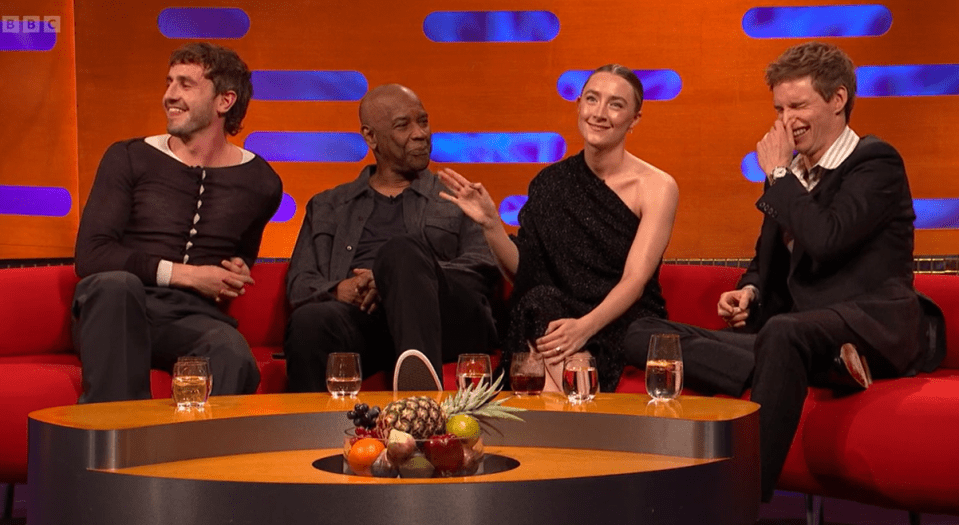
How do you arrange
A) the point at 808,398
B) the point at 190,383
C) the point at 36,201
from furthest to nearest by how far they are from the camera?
1. the point at 36,201
2. the point at 808,398
3. the point at 190,383

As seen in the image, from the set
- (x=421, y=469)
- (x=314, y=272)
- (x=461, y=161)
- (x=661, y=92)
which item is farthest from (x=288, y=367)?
(x=661, y=92)

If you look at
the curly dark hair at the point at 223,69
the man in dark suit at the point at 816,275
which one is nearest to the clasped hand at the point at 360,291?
the curly dark hair at the point at 223,69

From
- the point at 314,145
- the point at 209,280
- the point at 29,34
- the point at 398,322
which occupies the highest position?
the point at 29,34

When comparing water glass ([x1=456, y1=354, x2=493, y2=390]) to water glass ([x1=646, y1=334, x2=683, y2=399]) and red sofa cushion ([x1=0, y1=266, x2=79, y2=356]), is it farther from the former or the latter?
red sofa cushion ([x1=0, y1=266, x2=79, y2=356])

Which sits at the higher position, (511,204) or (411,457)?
(511,204)

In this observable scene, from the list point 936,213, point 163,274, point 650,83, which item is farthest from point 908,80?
point 163,274

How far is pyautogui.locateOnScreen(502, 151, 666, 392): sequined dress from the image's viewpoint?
3709 millimetres

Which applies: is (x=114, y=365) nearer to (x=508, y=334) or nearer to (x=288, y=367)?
(x=288, y=367)

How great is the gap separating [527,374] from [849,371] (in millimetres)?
931

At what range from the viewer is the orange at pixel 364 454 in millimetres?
2180

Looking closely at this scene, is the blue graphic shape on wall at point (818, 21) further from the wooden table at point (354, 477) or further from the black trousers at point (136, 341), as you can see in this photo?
the wooden table at point (354, 477)

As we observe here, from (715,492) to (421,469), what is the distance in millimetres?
536

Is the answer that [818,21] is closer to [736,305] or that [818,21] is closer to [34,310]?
[736,305]

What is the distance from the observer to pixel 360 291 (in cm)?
382
